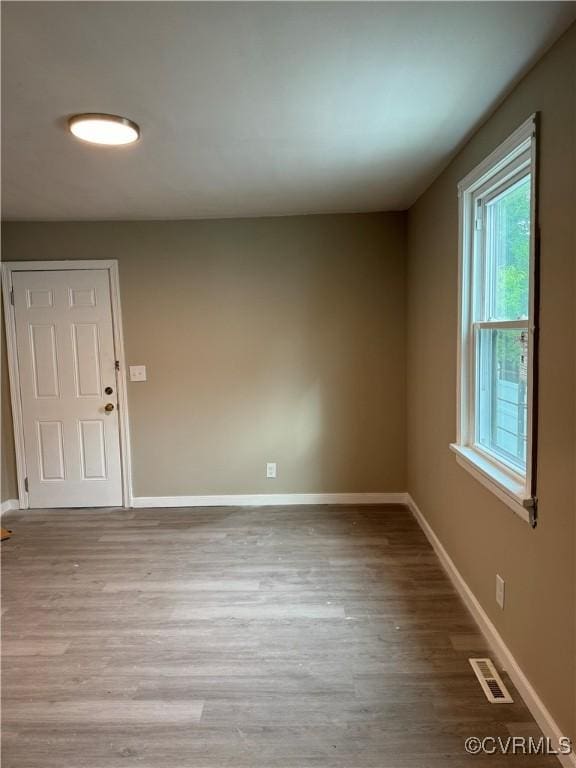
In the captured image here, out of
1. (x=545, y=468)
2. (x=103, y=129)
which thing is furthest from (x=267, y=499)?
(x=103, y=129)

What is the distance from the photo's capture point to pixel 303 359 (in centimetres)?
376

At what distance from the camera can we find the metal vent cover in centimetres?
177

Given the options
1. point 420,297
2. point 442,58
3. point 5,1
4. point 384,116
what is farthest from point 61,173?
point 420,297

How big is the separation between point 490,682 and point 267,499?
226cm

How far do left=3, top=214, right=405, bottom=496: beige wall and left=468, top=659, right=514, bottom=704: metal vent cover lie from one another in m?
1.92

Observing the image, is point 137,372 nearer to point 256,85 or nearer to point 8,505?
point 8,505

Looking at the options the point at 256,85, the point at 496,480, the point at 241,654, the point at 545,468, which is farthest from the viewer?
the point at 241,654

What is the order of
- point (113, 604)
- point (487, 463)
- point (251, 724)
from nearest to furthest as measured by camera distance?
point (251, 724) → point (487, 463) → point (113, 604)

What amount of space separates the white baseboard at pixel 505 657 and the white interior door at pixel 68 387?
2681 millimetres

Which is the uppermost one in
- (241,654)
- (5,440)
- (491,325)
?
(491,325)

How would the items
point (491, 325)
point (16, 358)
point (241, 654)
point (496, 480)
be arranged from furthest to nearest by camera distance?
1. point (16, 358)
2. point (491, 325)
3. point (241, 654)
4. point (496, 480)

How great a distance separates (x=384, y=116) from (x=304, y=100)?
1.27 feet

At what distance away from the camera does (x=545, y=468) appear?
1.59 m

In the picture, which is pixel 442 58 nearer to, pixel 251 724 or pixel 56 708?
pixel 251 724
